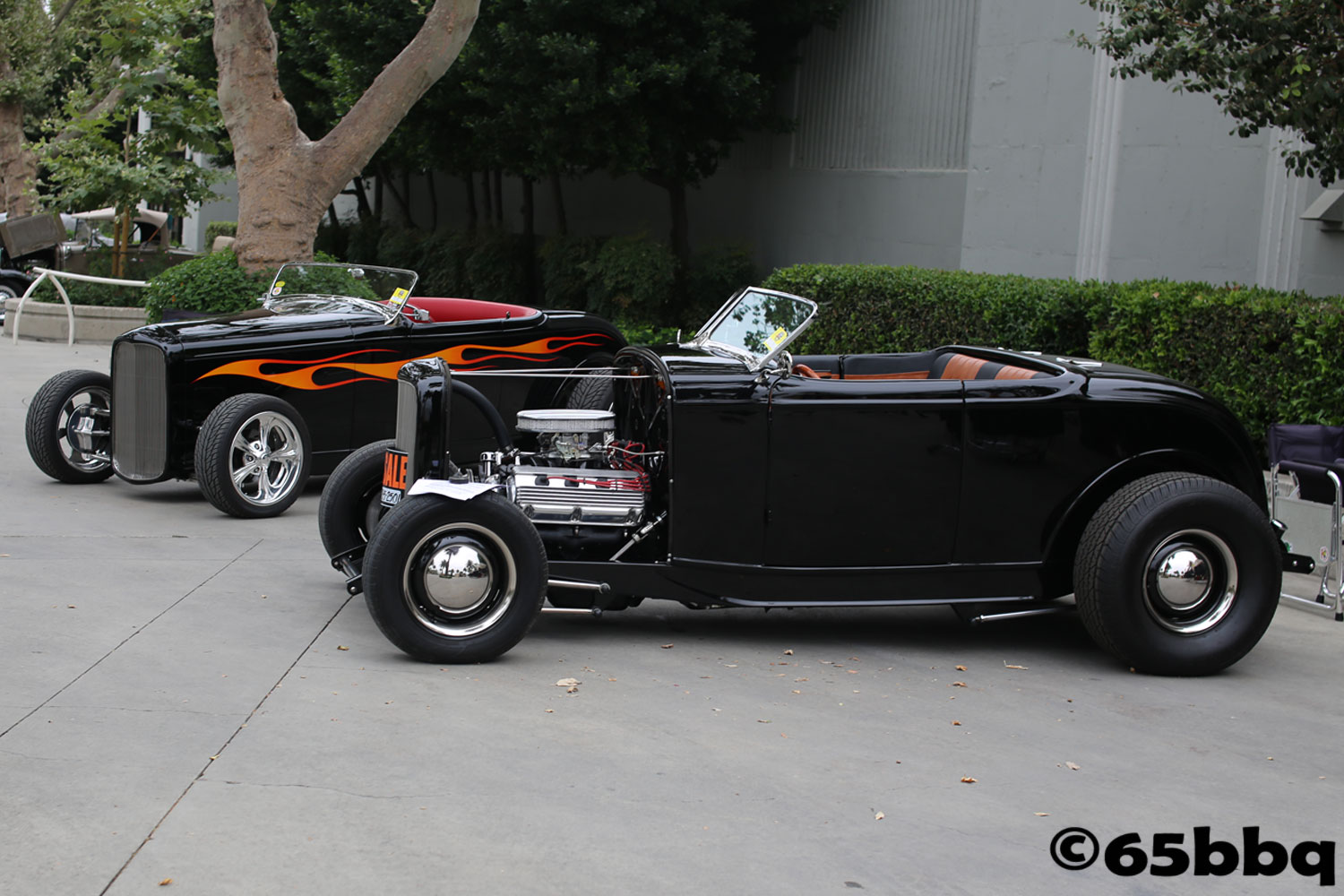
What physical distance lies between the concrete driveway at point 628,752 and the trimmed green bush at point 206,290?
723 cm

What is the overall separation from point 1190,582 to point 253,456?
5578 millimetres

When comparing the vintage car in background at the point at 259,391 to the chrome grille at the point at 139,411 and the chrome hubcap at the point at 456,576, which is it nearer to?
the chrome grille at the point at 139,411

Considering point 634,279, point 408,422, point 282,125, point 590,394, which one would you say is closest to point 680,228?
point 634,279

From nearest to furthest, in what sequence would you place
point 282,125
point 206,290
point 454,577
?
point 454,577, point 206,290, point 282,125

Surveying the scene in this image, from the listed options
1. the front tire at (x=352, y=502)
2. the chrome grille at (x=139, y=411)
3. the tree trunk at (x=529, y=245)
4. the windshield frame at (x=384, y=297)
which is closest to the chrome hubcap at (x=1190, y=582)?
the front tire at (x=352, y=502)

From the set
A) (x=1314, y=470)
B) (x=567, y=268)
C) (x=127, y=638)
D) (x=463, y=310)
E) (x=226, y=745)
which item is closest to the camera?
(x=226, y=745)

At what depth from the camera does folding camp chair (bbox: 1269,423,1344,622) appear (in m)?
6.52

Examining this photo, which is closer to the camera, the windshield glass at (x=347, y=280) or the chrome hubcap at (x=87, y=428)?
the chrome hubcap at (x=87, y=428)

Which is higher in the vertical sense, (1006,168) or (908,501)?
(1006,168)

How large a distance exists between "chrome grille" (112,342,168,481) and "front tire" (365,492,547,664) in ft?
12.0

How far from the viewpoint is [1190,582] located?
570 centimetres

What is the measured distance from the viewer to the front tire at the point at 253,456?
8.19 m

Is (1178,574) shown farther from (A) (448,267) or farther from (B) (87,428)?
(A) (448,267)

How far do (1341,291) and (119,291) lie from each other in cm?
1610
